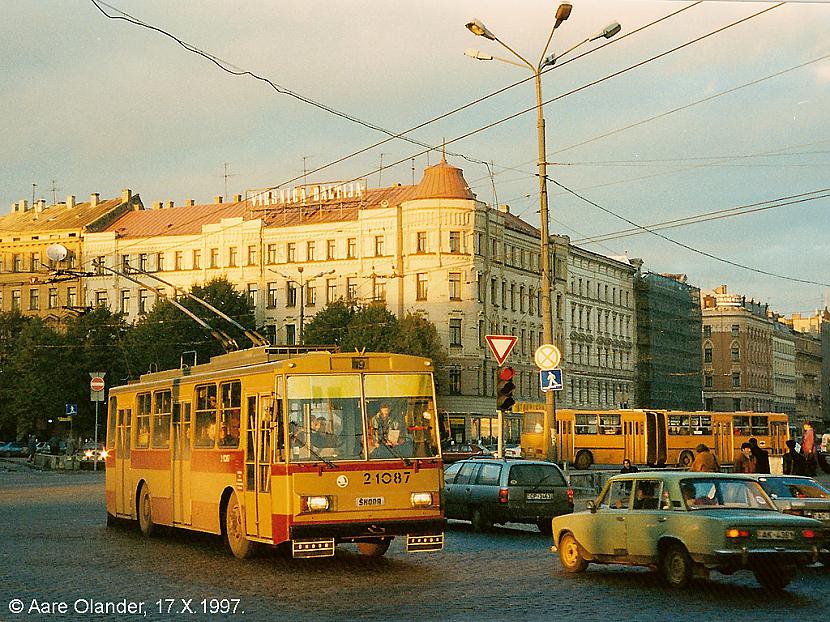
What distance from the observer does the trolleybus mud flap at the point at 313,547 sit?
17.3 meters

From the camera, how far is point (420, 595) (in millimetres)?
14938

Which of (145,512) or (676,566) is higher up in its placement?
(145,512)

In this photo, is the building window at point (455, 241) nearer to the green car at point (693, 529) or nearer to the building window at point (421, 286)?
the building window at point (421, 286)

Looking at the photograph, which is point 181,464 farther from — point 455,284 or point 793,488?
point 455,284

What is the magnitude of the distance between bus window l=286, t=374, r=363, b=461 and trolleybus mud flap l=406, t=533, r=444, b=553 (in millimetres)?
1285

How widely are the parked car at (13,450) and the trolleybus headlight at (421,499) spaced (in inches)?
2786

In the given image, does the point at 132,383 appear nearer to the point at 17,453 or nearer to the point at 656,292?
the point at 17,453

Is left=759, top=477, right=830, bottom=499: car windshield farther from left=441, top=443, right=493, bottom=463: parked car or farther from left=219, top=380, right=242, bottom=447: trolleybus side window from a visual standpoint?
left=441, top=443, right=493, bottom=463: parked car

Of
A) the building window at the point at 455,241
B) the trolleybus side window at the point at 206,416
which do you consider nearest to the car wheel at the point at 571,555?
the trolleybus side window at the point at 206,416

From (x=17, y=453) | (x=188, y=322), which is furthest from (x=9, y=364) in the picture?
(x=188, y=322)

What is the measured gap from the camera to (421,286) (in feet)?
313

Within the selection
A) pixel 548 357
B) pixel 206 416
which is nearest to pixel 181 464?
pixel 206 416

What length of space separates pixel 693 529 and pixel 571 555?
2.88 meters

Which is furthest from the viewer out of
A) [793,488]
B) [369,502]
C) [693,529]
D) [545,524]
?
[545,524]
